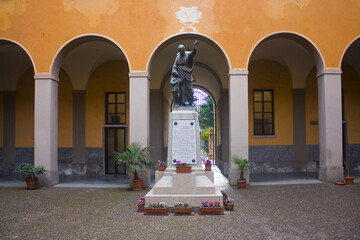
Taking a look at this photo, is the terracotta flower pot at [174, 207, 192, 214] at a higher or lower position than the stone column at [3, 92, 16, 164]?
lower

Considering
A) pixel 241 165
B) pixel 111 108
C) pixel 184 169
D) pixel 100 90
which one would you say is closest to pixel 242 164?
pixel 241 165

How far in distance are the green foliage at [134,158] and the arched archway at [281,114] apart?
5.56 metres

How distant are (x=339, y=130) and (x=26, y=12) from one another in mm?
11247

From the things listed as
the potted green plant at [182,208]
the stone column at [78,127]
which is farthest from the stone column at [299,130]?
the stone column at [78,127]

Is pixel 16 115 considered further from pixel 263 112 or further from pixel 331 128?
pixel 331 128

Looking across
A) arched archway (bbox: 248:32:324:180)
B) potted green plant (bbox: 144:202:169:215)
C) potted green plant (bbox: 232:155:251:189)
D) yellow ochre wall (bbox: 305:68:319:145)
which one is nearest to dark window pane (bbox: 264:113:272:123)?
arched archway (bbox: 248:32:324:180)

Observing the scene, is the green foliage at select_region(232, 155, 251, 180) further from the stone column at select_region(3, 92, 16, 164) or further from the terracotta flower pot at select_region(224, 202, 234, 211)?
the stone column at select_region(3, 92, 16, 164)

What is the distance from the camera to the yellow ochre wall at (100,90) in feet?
45.7

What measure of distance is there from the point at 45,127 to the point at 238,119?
6408 mm

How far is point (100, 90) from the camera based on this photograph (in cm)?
Answer: 1412

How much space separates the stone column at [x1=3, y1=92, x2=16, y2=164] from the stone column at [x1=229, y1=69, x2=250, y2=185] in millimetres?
9673

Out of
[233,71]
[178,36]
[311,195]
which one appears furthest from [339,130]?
[178,36]

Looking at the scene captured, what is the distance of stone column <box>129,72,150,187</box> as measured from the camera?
412 inches

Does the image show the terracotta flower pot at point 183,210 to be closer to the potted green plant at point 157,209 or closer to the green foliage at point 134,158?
the potted green plant at point 157,209
